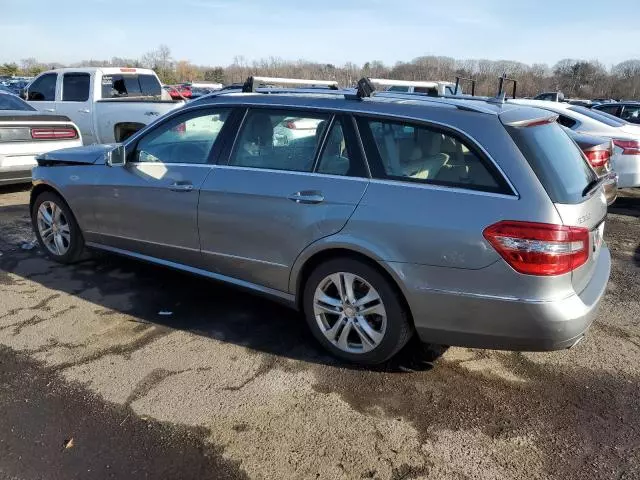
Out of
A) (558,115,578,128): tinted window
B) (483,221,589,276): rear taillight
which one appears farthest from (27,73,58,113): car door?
(483,221,589,276): rear taillight

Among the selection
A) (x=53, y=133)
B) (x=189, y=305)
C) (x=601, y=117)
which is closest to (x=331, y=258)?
(x=189, y=305)

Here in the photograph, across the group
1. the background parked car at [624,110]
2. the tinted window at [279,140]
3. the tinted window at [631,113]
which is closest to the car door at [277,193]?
the tinted window at [279,140]

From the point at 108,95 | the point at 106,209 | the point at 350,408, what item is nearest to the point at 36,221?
the point at 106,209

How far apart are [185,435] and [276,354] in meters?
0.96

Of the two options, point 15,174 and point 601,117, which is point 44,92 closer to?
point 15,174

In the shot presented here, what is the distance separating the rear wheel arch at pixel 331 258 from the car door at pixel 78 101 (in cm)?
819

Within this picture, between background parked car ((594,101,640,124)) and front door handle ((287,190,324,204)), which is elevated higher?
front door handle ((287,190,324,204))

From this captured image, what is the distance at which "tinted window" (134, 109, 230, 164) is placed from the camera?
411 cm

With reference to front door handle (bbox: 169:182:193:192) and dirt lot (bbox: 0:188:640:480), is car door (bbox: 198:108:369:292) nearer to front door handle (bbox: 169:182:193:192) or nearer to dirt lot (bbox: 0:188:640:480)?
front door handle (bbox: 169:182:193:192)

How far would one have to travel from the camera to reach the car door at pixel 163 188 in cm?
408

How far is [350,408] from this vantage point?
10.0 ft

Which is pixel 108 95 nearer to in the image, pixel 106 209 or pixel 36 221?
pixel 36 221

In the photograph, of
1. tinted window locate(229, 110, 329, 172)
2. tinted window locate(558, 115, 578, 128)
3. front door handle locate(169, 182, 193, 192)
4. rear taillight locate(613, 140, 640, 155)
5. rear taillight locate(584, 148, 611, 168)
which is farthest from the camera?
tinted window locate(558, 115, 578, 128)

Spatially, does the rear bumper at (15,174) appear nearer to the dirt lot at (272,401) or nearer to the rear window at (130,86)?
the rear window at (130,86)
